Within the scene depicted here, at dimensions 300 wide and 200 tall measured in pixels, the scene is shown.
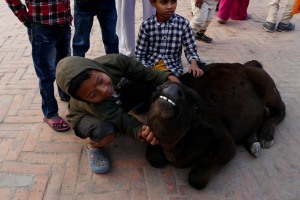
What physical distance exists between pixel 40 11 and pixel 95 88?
1.01m

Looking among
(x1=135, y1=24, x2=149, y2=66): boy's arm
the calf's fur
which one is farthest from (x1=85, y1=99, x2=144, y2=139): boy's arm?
(x1=135, y1=24, x2=149, y2=66): boy's arm

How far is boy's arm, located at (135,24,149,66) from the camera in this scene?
12.7ft

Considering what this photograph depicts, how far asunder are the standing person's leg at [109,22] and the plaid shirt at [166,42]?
1.38ft

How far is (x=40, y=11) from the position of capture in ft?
9.87

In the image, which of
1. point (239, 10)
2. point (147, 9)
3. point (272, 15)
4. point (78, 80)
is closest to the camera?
→ point (78, 80)

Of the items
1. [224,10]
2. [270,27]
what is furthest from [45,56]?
[270,27]

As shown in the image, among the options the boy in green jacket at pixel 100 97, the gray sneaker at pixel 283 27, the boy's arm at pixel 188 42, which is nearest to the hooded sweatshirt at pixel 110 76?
the boy in green jacket at pixel 100 97

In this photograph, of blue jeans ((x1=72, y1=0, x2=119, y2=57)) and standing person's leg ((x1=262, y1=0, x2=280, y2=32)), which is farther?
standing person's leg ((x1=262, y1=0, x2=280, y2=32))

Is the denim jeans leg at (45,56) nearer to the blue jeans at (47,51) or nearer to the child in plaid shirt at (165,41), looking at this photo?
the blue jeans at (47,51)

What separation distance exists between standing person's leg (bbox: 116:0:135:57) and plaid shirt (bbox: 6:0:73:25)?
155 centimetres

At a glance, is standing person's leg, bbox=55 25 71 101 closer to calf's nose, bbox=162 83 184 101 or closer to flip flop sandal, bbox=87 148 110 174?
flip flop sandal, bbox=87 148 110 174

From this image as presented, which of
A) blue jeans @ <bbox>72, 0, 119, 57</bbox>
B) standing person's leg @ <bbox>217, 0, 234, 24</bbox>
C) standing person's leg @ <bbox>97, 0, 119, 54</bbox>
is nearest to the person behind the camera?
blue jeans @ <bbox>72, 0, 119, 57</bbox>

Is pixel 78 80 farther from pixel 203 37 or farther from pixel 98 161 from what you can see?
pixel 203 37

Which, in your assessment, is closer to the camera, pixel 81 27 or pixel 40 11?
pixel 40 11
